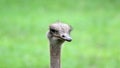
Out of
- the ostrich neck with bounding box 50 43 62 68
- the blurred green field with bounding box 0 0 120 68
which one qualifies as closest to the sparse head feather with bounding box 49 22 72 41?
the ostrich neck with bounding box 50 43 62 68

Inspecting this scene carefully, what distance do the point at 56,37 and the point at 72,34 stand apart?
608 cm

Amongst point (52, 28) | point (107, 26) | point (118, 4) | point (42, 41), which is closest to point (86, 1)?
point (118, 4)

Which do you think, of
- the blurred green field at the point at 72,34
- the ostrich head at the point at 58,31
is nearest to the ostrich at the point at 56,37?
the ostrich head at the point at 58,31

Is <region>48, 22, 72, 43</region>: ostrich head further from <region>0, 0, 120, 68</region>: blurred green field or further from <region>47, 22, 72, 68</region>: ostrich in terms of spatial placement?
<region>0, 0, 120, 68</region>: blurred green field

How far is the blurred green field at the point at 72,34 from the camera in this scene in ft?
32.3

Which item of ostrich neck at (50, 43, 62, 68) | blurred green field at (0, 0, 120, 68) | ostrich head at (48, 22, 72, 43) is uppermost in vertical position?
blurred green field at (0, 0, 120, 68)

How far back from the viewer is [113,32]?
12.1 metres

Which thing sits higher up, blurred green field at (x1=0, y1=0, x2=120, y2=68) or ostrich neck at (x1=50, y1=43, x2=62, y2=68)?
blurred green field at (x1=0, y1=0, x2=120, y2=68)

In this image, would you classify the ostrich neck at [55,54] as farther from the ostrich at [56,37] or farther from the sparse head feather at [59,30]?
the sparse head feather at [59,30]

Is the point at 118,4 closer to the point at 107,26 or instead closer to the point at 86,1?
the point at 86,1

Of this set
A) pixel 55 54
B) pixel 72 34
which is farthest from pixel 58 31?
pixel 72 34

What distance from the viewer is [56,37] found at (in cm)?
566

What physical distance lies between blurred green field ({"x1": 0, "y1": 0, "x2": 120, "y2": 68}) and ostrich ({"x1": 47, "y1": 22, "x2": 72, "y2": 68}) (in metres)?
3.60

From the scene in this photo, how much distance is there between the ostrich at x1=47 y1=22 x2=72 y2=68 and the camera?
563 centimetres
